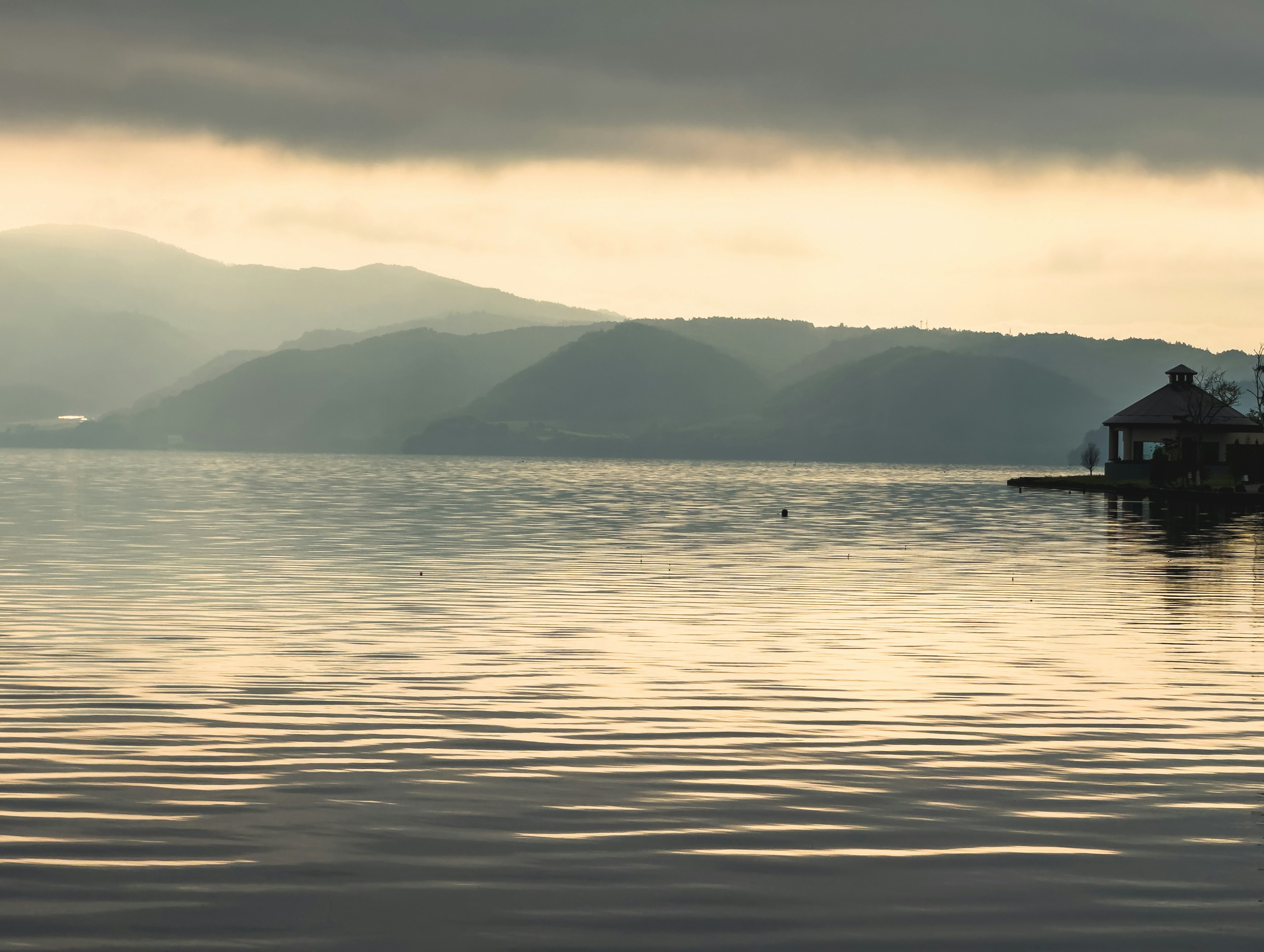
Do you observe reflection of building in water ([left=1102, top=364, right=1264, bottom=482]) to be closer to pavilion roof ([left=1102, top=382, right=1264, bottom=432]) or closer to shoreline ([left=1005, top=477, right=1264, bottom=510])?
pavilion roof ([left=1102, top=382, right=1264, bottom=432])

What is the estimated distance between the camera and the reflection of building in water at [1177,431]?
151875 millimetres

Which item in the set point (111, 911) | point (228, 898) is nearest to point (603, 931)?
point (228, 898)

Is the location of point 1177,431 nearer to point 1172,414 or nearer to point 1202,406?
point 1172,414

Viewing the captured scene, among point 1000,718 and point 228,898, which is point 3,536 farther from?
point 228,898

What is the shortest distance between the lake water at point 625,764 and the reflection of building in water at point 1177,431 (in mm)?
109436

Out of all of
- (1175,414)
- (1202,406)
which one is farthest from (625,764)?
(1175,414)

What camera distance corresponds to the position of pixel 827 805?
652 inches

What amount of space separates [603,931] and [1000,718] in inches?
489

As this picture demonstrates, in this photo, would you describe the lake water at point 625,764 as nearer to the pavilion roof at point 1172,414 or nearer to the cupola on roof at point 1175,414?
the cupola on roof at point 1175,414

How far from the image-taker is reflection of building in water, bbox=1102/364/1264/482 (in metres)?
152

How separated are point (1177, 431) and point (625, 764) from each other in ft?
486

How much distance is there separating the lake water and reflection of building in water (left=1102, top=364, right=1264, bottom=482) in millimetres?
109436

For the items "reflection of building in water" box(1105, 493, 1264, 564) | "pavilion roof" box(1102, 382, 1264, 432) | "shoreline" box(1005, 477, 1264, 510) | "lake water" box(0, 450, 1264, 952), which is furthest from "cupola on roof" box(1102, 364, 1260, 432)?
"lake water" box(0, 450, 1264, 952)

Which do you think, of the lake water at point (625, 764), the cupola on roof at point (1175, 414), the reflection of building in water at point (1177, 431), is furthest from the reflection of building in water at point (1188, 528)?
the cupola on roof at point (1175, 414)
